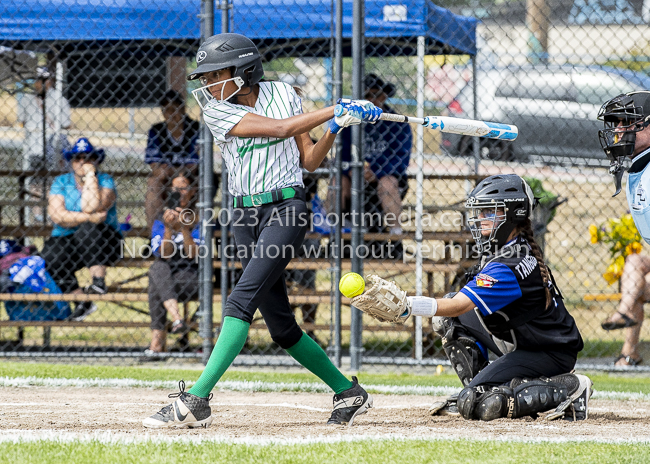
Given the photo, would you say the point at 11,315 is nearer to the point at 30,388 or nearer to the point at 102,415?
the point at 30,388

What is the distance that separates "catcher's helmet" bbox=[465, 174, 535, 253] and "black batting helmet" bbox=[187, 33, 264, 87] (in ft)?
4.05

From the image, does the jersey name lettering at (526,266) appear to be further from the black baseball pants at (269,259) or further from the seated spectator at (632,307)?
the seated spectator at (632,307)

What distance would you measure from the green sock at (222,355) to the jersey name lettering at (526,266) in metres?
1.33

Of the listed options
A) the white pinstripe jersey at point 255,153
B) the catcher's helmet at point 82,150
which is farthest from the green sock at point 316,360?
the catcher's helmet at point 82,150

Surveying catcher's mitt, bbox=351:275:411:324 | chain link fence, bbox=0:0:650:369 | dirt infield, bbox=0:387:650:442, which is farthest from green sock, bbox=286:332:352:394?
chain link fence, bbox=0:0:650:369

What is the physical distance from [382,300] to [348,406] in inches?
27.9

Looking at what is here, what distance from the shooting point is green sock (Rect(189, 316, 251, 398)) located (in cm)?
372

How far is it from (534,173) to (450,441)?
1163 cm

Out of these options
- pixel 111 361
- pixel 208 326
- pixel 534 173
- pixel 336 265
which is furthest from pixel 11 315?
pixel 534 173

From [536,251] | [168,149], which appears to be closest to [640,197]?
[536,251]

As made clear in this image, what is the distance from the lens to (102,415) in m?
4.21

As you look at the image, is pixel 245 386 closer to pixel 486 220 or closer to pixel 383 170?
pixel 486 220

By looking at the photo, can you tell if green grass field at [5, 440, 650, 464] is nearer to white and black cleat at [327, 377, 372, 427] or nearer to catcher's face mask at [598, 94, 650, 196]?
white and black cleat at [327, 377, 372, 427]

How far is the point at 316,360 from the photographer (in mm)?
4023
